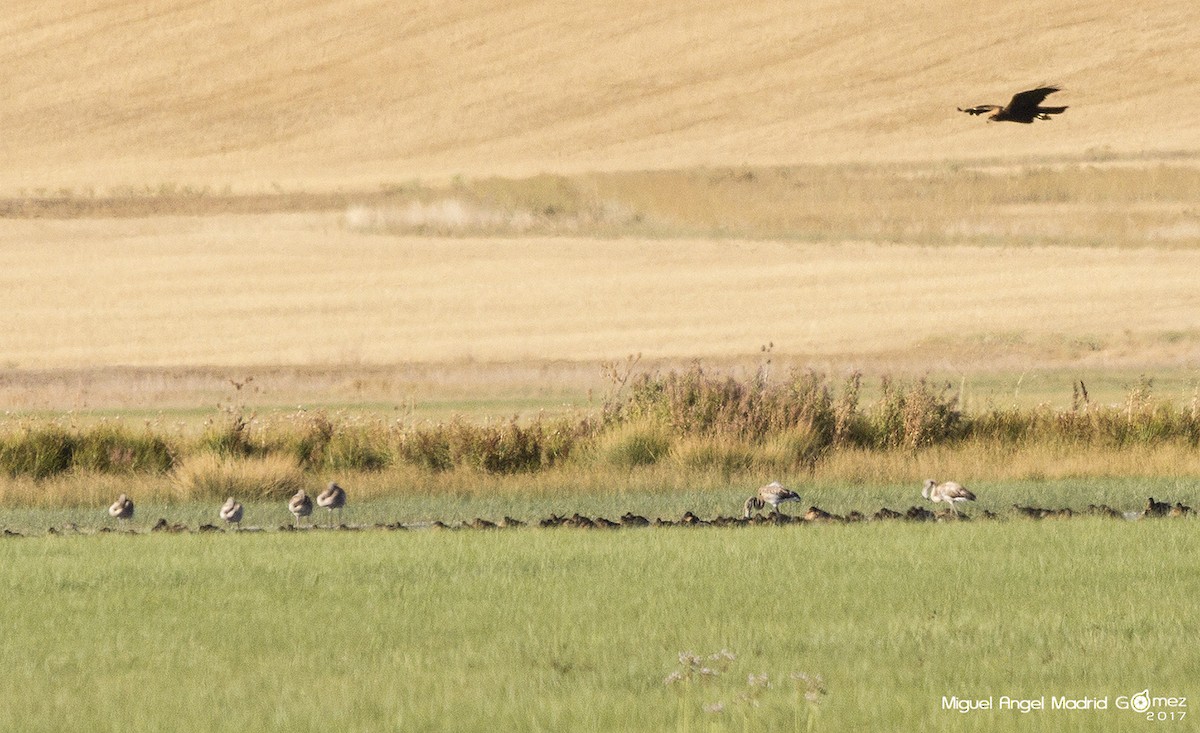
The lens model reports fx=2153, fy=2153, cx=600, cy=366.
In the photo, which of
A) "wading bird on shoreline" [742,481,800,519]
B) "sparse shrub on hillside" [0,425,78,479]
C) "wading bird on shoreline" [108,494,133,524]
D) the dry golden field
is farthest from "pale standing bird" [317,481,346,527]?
the dry golden field

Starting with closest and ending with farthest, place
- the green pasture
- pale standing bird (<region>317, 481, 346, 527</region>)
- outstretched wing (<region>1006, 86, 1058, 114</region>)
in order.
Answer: outstretched wing (<region>1006, 86, 1058, 114</region>) < pale standing bird (<region>317, 481, 346, 527</region>) < the green pasture

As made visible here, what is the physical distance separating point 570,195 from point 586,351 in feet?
50.3

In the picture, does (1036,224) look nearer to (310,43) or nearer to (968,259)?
(968,259)

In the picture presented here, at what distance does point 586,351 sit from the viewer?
37656 millimetres

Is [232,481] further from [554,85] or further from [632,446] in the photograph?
[554,85]

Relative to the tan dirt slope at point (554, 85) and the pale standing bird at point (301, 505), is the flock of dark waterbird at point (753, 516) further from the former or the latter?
the tan dirt slope at point (554, 85)

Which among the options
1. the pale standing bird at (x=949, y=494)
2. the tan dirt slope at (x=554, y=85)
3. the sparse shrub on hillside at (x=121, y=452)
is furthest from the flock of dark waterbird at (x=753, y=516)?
A: the tan dirt slope at (x=554, y=85)

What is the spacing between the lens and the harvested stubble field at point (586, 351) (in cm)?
1104

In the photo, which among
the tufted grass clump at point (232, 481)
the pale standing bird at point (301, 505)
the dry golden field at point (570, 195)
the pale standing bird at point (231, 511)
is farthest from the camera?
the dry golden field at point (570, 195)

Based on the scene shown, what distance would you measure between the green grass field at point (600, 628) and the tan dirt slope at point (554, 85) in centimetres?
3852

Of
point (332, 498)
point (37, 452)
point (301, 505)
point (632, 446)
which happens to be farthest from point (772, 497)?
point (37, 452)

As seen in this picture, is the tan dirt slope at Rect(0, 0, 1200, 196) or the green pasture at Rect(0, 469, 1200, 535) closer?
the green pasture at Rect(0, 469, 1200, 535)

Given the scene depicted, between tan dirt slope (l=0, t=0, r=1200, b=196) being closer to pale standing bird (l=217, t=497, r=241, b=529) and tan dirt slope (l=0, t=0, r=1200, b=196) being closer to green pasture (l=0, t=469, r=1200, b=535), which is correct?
green pasture (l=0, t=469, r=1200, b=535)

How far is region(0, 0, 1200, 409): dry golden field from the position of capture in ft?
125
